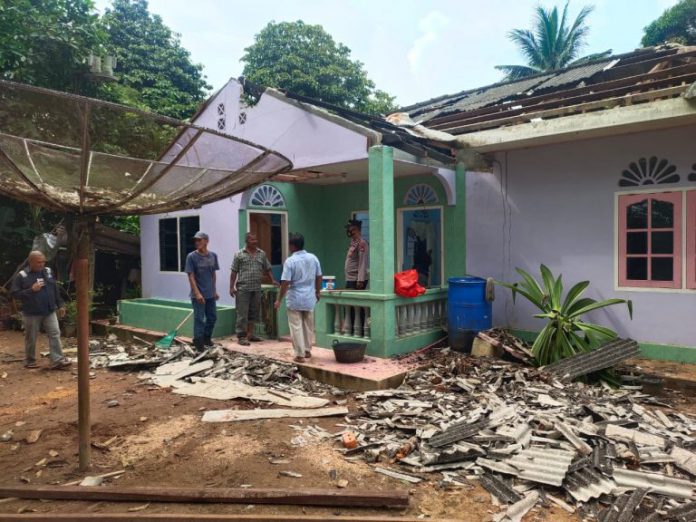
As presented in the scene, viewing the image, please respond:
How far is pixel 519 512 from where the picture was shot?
10.6ft

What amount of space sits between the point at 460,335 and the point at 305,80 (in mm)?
16332

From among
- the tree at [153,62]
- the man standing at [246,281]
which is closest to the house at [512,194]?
the man standing at [246,281]

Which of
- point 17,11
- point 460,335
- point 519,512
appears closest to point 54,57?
point 17,11

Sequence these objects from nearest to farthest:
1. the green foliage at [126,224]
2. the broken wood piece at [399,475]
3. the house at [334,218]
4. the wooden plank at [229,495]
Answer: the wooden plank at [229,495], the broken wood piece at [399,475], the house at [334,218], the green foliage at [126,224]

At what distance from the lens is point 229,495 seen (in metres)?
3.37

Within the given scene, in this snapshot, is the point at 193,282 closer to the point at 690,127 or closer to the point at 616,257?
the point at 616,257

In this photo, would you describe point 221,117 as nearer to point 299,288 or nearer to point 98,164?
point 299,288

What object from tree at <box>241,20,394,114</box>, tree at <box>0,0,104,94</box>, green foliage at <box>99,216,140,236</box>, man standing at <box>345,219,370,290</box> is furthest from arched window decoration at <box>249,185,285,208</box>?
tree at <box>241,20,394,114</box>

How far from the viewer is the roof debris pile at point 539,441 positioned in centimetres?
340

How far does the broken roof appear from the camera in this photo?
600cm

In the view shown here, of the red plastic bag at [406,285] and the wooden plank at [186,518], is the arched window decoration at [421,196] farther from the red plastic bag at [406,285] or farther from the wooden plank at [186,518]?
the wooden plank at [186,518]

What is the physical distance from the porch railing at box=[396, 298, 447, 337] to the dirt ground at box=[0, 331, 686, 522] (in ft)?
7.29

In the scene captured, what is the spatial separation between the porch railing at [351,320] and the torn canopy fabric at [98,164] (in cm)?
306

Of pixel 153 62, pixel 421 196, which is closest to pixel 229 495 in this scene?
pixel 421 196
